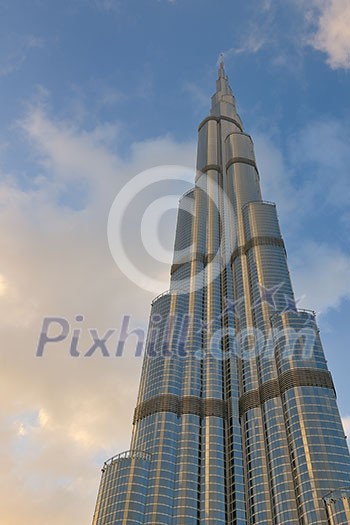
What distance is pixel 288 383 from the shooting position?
18025cm

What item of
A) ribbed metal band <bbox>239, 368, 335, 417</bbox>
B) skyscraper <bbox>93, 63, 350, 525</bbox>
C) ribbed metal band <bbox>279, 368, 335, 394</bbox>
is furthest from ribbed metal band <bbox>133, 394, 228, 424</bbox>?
ribbed metal band <bbox>279, 368, 335, 394</bbox>

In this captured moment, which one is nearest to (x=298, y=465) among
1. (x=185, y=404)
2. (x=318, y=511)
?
(x=318, y=511)

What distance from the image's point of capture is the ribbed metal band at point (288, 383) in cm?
17800

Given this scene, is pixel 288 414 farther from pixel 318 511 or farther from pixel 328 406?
pixel 318 511

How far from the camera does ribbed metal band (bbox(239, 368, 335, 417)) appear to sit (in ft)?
584

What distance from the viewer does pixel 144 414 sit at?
195 meters

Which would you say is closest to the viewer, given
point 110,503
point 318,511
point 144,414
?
point 318,511

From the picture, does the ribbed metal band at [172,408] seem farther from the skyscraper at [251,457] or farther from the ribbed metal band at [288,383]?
the ribbed metal band at [288,383]

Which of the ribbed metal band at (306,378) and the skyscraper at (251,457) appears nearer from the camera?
the skyscraper at (251,457)

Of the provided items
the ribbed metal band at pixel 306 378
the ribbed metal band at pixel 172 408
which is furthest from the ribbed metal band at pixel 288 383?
the ribbed metal band at pixel 172 408

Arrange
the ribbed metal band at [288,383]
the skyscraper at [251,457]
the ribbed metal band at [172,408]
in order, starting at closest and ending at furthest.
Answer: the skyscraper at [251,457] < the ribbed metal band at [288,383] < the ribbed metal band at [172,408]

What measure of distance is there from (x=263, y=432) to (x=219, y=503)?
29477 mm

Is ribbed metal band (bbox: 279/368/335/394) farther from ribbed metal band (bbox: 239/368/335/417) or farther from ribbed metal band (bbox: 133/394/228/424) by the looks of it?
ribbed metal band (bbox: 133/394/228/424)

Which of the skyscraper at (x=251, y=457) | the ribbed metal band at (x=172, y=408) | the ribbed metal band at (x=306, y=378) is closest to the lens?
the skyscraper at (x=251, y=457)
